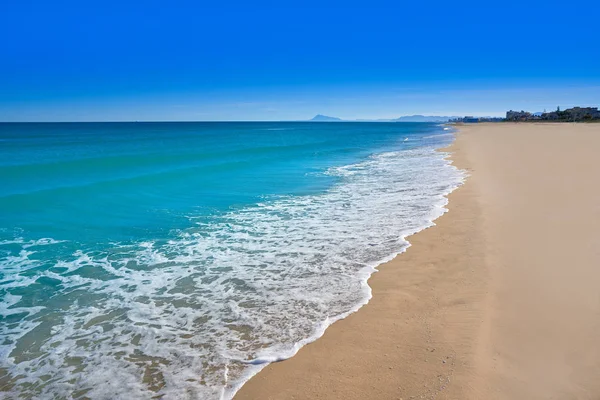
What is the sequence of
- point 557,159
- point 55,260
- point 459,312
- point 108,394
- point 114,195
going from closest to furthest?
point 108,394 → point 459,312 → point 55,260 → point 114,195 → point 557,159

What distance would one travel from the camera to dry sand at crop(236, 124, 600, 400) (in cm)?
374

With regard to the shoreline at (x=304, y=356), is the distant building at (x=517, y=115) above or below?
above

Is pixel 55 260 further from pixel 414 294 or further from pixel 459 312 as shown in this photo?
pixel 459 312

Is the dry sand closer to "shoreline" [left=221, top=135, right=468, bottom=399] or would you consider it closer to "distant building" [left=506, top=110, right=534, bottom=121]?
"shoreline" [left=221, top=135, right=468, bottom=399]

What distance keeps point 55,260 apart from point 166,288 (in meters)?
3.26

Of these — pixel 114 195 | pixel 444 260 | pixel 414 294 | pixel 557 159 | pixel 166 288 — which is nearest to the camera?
pixel 414 294

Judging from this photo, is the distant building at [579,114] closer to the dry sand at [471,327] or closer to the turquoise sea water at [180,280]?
the turquoise sea water at [180,280]

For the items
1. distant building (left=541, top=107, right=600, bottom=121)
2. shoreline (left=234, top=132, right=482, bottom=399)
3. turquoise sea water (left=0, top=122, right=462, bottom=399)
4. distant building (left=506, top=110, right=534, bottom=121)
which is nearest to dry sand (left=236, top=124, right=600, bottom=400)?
shoreline (left=234, top=132, right=482, bottom=399)

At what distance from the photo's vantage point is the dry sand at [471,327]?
374cm

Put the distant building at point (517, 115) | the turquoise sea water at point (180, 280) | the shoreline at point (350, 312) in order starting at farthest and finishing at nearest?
the distant building at point (517, 115) → the turquoise sea water at point (180, 280) → the shoreline at point (350, 312)

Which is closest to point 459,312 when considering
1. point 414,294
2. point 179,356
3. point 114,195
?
point 414,294

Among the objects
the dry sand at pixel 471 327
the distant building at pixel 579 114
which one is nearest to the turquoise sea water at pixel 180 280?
the dry sand at pixel 471 327

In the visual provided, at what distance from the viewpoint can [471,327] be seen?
4.70 meters

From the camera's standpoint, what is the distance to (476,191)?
509 inches
